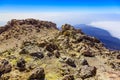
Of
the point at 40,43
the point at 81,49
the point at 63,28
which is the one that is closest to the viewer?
the point at 40,43

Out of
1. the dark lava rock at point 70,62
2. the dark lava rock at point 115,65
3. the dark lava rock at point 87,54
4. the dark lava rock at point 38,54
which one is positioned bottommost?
the dark lava rock at point 115,65

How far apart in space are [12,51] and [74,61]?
1257cm

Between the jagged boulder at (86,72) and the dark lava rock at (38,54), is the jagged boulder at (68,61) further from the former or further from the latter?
the dark lava rock at (38,54)

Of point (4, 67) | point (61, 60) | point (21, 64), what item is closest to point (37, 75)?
point (21, 64)

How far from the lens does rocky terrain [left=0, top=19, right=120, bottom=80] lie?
46.2m

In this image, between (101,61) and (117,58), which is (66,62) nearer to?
(101,61)

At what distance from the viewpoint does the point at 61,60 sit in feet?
172

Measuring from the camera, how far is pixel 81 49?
2527 inches

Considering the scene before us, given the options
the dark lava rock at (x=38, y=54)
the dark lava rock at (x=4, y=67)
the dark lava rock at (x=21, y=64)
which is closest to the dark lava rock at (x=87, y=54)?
the dark lava rock at (x=38, y=54)

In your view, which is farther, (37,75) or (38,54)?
(38,54)

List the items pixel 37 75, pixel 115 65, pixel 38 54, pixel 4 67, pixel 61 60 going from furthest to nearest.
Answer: pixel 115 65 < pixel 38 54 < pixel 61 60 < pixel 4 67 < pixel 37 75

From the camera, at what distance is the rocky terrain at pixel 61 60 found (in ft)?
152

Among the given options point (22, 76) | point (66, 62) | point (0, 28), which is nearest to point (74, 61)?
point (66, 62)

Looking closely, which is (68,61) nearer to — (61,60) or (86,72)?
(61,60)
